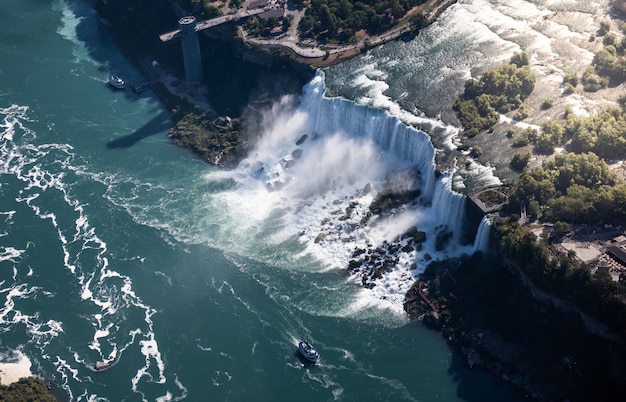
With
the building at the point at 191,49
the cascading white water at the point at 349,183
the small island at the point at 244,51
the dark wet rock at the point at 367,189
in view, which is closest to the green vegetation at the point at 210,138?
the small island at the point at 244,51

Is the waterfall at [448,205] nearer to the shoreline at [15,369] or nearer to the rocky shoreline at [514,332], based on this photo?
the rocky shoreline at [514,332]

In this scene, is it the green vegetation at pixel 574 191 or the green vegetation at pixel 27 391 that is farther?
the green vegetation at pixel 574 191

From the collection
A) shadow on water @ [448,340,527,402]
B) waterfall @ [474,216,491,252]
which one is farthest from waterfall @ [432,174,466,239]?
shadow on water @ [448,340,527,402]

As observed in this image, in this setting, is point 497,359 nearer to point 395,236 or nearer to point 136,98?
point 395,236

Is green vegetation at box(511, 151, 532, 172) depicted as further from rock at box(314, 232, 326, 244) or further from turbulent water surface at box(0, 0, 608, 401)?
rock at box(314, 232, 326, 244)

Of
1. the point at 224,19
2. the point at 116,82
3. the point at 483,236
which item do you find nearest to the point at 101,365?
→ the point at 483,236

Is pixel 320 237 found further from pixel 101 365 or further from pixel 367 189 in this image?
pixel 101 365

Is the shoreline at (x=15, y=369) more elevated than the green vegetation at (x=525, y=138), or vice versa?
the green vegetation at (x=525, y=138)
